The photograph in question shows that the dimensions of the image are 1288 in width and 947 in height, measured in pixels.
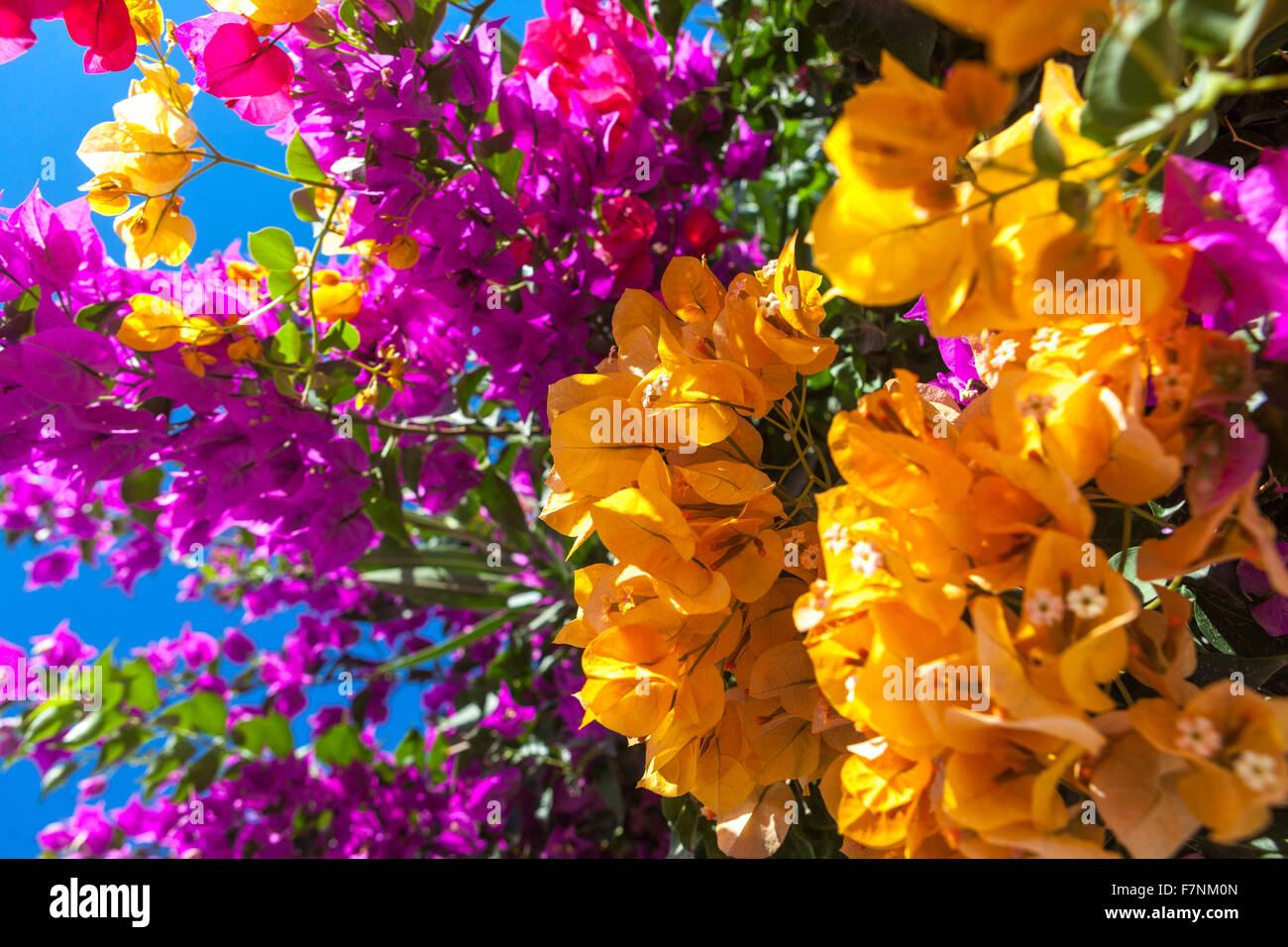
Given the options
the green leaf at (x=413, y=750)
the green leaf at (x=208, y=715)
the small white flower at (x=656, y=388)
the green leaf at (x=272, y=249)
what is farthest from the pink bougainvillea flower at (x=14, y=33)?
the green leaf at (x=413, y=750)

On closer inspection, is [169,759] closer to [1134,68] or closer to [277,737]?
[277,737]

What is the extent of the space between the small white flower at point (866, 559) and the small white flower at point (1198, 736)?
101 mm

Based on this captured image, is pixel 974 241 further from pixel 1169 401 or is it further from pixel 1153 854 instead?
pixel 1153 854

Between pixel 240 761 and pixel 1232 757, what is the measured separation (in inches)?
51.8

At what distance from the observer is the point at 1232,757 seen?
238mm

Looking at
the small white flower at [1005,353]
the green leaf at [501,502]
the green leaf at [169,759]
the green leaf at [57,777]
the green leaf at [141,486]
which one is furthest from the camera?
the green leaf at [169,759]

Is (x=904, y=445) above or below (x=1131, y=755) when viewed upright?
above

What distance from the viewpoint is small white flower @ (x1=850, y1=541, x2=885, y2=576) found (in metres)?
0.27

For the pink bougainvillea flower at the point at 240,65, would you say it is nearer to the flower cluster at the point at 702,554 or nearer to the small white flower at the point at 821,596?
the flower cluster at the point at 702,554

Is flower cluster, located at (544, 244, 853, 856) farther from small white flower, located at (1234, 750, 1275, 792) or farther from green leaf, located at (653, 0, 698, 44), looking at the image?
green leaf, located at (653, 0, 698, 44)

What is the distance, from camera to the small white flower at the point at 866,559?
267 mm

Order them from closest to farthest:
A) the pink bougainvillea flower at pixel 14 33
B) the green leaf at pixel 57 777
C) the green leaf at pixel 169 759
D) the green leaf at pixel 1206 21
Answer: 1. the green leaf at pixel 1206 21
2. the pink bougainvillea flower at pixel 14 33
3. the green leaf at pixel 57 777
4. the green leaf at pixel 169 759

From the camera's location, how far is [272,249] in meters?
0.58
